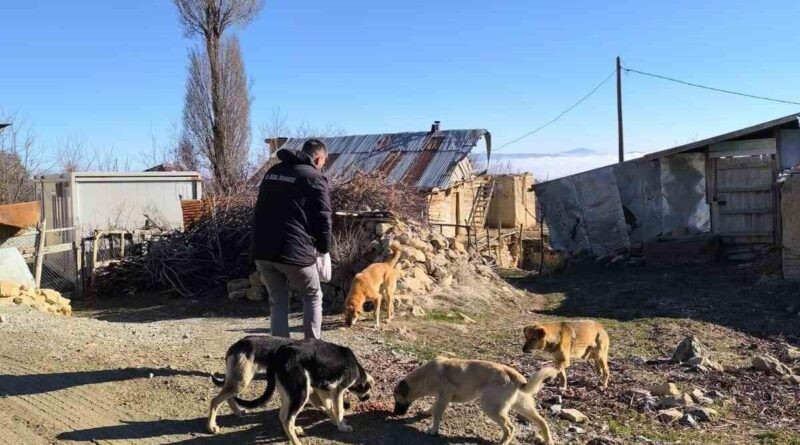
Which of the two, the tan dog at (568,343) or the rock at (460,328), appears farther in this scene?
the rock at (460,328)

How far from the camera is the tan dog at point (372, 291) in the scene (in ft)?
32.3

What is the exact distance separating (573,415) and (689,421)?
1002mm

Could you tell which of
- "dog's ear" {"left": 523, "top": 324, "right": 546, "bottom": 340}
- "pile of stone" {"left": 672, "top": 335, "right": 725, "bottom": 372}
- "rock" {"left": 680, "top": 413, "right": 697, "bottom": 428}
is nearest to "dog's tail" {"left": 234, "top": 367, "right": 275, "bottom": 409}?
"dog's ear" {"left": 523, "top": 324, "right": 546, "bottom": 340}

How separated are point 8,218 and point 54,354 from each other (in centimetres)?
552

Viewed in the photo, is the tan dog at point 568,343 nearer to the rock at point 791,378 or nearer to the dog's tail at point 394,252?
the rock at point 791,378

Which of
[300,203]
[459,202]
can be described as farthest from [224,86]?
[300,203]

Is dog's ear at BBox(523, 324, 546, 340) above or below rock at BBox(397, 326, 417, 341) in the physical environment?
above

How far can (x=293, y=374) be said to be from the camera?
504 cm

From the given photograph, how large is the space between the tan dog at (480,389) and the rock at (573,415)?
678mm

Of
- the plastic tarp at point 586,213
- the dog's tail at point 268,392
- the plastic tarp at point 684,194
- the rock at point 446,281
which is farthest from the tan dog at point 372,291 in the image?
the plastic tarp at point 684,194

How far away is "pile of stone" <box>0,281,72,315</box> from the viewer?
401 inches

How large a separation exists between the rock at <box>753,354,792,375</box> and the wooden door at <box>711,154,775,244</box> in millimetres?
10005

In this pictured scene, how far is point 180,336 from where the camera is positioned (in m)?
8.20

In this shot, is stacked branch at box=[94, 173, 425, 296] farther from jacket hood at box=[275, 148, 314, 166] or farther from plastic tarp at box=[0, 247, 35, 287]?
jacket hood at box=[275, 148, 314, 166]
